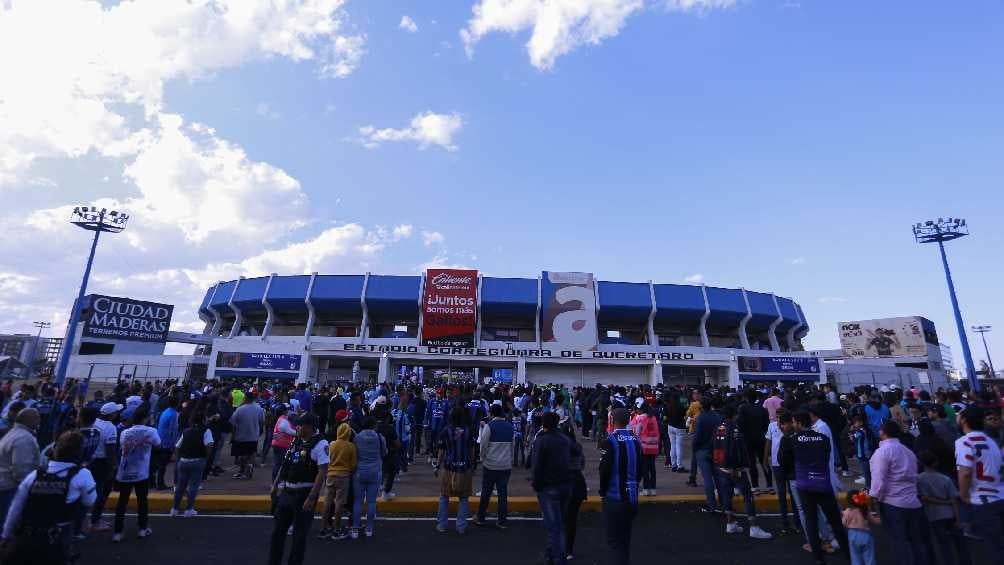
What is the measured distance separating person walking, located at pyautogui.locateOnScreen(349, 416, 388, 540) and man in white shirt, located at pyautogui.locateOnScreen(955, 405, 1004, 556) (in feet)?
22.4

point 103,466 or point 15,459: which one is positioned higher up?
point 15,459

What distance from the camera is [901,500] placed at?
4.93 meters

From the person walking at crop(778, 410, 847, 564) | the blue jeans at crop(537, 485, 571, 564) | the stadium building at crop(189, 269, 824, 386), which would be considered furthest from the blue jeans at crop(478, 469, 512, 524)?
the stadium building at crop(189, 269, 824, 386)

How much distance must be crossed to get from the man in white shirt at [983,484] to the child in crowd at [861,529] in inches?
51.8

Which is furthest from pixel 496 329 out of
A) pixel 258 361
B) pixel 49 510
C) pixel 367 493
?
pixel 49 510

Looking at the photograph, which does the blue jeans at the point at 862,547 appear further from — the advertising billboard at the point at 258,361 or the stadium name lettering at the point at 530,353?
the advertising billboard at the point at 258,361

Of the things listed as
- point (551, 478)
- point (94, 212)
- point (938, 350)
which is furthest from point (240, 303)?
point (938, 350)

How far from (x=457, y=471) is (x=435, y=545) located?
0.99 meters

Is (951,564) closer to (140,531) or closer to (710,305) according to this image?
(140,531)

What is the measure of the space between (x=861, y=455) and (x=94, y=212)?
42.7m

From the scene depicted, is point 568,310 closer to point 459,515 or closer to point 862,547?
point 459,515

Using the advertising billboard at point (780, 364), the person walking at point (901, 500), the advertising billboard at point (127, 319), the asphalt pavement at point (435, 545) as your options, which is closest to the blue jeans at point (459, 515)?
the asphalt pavement at point (435, 545)

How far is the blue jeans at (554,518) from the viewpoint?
548cm

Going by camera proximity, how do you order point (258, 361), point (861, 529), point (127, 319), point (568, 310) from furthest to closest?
point (127, 319)
point (568, 310)
point (258, 361)
point (861, 529)
